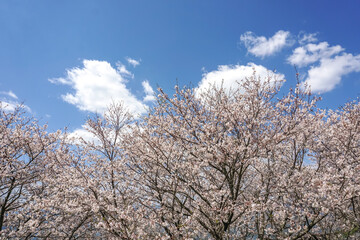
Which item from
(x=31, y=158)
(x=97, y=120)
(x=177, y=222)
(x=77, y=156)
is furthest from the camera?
(x=97, y=120)

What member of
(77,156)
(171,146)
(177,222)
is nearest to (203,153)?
(171,146)

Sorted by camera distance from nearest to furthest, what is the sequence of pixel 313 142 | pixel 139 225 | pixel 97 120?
pixel 139 225 → pixel 313 142 → pixel 97 120

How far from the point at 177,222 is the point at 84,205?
3.31 metres

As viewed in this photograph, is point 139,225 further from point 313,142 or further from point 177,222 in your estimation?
point 313,142

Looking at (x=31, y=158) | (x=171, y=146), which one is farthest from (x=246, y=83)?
(x=31, y=158)

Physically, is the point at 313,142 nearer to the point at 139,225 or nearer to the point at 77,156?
the point at 139,225

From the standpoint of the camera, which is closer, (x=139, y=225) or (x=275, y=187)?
(x=139, y=225)

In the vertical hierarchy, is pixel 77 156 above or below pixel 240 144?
above

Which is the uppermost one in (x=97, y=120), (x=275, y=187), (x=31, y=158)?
(x=97, y=120)

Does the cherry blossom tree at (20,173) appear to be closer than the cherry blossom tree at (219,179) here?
No

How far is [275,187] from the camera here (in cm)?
794

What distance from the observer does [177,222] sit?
7.66m

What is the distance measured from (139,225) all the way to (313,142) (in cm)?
869

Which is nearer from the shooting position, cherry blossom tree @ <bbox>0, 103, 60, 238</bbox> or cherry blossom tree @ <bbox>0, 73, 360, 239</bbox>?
cherry blossom tree @ <bbox>0, 73, 360, 239</bbox>
